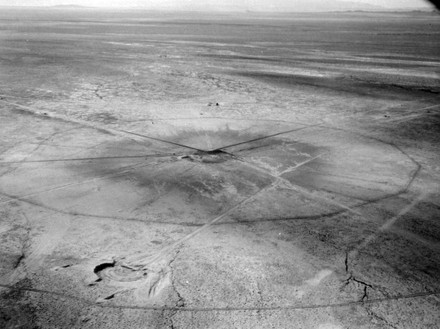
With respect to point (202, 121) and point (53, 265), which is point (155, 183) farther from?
point (202, 121)

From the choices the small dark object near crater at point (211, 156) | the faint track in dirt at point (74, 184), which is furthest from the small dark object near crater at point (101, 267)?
the small dark object near crater at point (211, 156)

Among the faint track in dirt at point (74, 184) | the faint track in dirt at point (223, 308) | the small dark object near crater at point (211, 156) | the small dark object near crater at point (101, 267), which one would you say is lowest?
the faint track in dirt at point (223, 308)

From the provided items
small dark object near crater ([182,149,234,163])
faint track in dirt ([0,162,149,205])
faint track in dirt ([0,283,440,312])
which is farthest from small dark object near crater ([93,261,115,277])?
small dark object near crater ([182,149,234,163])

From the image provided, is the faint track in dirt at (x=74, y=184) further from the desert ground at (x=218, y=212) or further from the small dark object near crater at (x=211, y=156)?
the small dark object near crater at (x=211, y=156)

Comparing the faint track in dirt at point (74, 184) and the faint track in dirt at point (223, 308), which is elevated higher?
the faint track in dirt at point (74, 184)

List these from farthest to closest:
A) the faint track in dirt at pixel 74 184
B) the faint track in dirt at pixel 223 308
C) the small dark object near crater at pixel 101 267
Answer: the faint track in dirt at pixel 74 184, the small dark object near crater at pixel 101 267, the faint track in dirt at pixel 223 308

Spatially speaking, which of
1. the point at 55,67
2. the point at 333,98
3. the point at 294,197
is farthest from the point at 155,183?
the point at 55,67

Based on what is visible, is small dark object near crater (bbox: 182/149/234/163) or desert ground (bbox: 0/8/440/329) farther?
small dark object near crater (bbox: 182/149/234/163)

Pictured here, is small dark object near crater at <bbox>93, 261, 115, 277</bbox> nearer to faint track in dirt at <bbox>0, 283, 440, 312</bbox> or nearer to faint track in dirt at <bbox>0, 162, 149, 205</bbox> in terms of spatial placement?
faint track in dirt at <bbox>0, 283, 440, 312</bbox>
